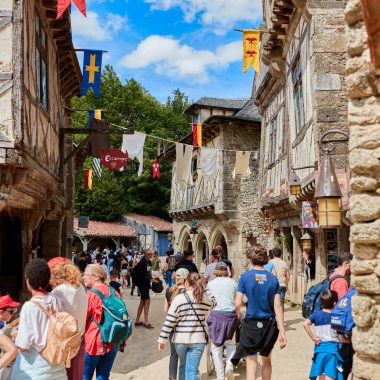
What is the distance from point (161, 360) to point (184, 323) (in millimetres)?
2316

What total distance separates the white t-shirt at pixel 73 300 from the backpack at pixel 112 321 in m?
0.55

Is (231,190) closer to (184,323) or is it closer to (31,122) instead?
(31,122)

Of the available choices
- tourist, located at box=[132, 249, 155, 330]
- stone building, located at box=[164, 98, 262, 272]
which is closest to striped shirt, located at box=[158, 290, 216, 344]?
tourist, located at box=[132, 249, 155, 330]

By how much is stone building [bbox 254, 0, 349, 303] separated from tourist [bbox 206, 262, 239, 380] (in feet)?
9.27

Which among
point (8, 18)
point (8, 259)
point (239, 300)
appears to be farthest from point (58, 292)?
point (8, 259)

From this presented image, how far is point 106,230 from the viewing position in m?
31.8

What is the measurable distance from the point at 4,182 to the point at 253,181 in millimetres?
12281

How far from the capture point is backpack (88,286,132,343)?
4.16m

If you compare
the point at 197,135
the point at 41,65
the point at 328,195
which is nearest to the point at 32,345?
the point at 328,195

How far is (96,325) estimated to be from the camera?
13.7 feet

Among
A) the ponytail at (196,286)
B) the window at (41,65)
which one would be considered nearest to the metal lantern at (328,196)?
the ponytail at (196,286)

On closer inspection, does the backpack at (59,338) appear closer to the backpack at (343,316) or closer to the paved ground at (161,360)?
the backpack at (343,316)

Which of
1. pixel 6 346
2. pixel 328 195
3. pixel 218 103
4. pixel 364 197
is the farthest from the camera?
pixel 218 103

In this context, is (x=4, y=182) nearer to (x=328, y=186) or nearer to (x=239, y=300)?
(x=239, y=300)
